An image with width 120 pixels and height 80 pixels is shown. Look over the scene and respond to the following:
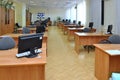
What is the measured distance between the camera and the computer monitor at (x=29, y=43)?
3146mm

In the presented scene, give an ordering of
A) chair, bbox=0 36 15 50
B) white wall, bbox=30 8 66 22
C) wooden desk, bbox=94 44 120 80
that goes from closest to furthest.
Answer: wooden desk, bbox=94 44 120 80
chair, bbox=0 36 15 50
white wall, bbox=30 8 66 22

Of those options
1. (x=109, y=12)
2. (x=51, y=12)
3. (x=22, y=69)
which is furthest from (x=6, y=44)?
(x=51, y=12)

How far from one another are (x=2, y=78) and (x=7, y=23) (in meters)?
9.40

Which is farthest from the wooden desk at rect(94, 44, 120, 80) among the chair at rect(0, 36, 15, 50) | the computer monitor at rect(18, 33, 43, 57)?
the chair at rect(0, 36, 15, 50)

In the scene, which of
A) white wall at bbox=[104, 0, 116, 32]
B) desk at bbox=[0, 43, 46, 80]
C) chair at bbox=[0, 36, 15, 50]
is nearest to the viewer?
desk at bbox=[0, 43, 46, 80]

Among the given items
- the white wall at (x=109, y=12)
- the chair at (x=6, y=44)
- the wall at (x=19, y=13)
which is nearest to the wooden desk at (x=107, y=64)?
the chair at (x=6, y=44)

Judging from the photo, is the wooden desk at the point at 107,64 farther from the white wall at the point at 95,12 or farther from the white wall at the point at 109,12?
the white wall at the point at 95,12

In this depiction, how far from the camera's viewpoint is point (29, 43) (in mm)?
3285

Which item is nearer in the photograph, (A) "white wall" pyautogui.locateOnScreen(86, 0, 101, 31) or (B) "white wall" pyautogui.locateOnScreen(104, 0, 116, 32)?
(B) "white wall" pyautogui.locateOnScreen(104, 0, 116, 32)

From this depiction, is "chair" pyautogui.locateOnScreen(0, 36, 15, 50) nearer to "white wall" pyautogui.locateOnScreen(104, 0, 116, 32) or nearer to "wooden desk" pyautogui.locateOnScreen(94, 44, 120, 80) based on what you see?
"wooden desk" pyautogui.locateOnScreen(94, 44, 120, 80)

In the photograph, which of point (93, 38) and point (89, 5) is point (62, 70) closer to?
point (93, 38)

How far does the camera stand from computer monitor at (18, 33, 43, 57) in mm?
3146

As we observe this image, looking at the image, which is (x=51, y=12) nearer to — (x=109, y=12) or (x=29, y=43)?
(x=109, y=12)

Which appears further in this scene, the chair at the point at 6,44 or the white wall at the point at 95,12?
the white wall at the point at 95,12
